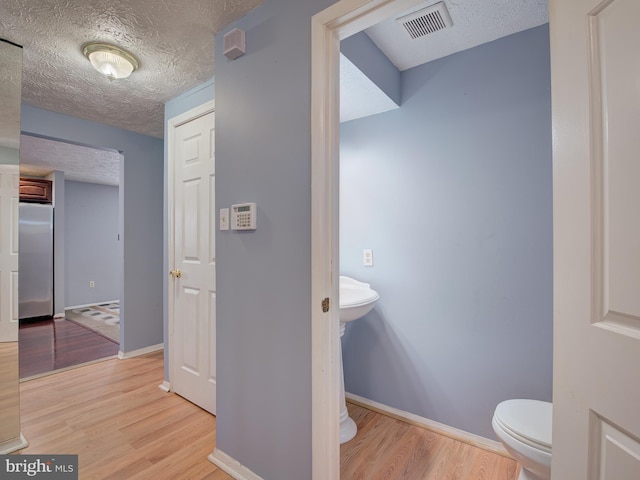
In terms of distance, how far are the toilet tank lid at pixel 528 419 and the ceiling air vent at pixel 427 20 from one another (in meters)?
1.99

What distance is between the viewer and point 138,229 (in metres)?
3.17

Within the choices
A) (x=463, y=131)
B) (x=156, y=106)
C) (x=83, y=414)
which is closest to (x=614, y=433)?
(x=463, y=131)

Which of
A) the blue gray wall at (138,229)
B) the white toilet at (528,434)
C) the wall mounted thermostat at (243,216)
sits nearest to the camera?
the white toilet at (528,434)

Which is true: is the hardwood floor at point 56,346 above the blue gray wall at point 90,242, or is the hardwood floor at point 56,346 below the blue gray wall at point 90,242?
below

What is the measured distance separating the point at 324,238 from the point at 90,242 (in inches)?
241

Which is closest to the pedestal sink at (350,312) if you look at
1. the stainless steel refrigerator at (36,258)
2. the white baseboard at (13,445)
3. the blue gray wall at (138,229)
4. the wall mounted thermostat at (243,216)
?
the wall mounted thermostat at (243,216)

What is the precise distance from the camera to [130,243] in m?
3.11

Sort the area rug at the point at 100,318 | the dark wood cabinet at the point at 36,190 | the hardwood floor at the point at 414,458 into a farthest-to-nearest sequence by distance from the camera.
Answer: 1. the dark wood cabinet at the point at 36,190
2. the area rug at the point at 100,318
3. the hardwood floor at the point at 414,458

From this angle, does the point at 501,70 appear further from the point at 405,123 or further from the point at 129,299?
the point at 129,299

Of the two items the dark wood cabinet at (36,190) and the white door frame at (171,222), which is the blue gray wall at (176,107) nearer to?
the white door frame at (171,222)

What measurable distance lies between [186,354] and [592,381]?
7.73 feet

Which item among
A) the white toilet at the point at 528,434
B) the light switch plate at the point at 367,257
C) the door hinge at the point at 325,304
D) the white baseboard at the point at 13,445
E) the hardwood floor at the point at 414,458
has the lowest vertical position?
the hardwood floor at the point at 414,458

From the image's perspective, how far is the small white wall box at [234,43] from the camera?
1430 millimetres
